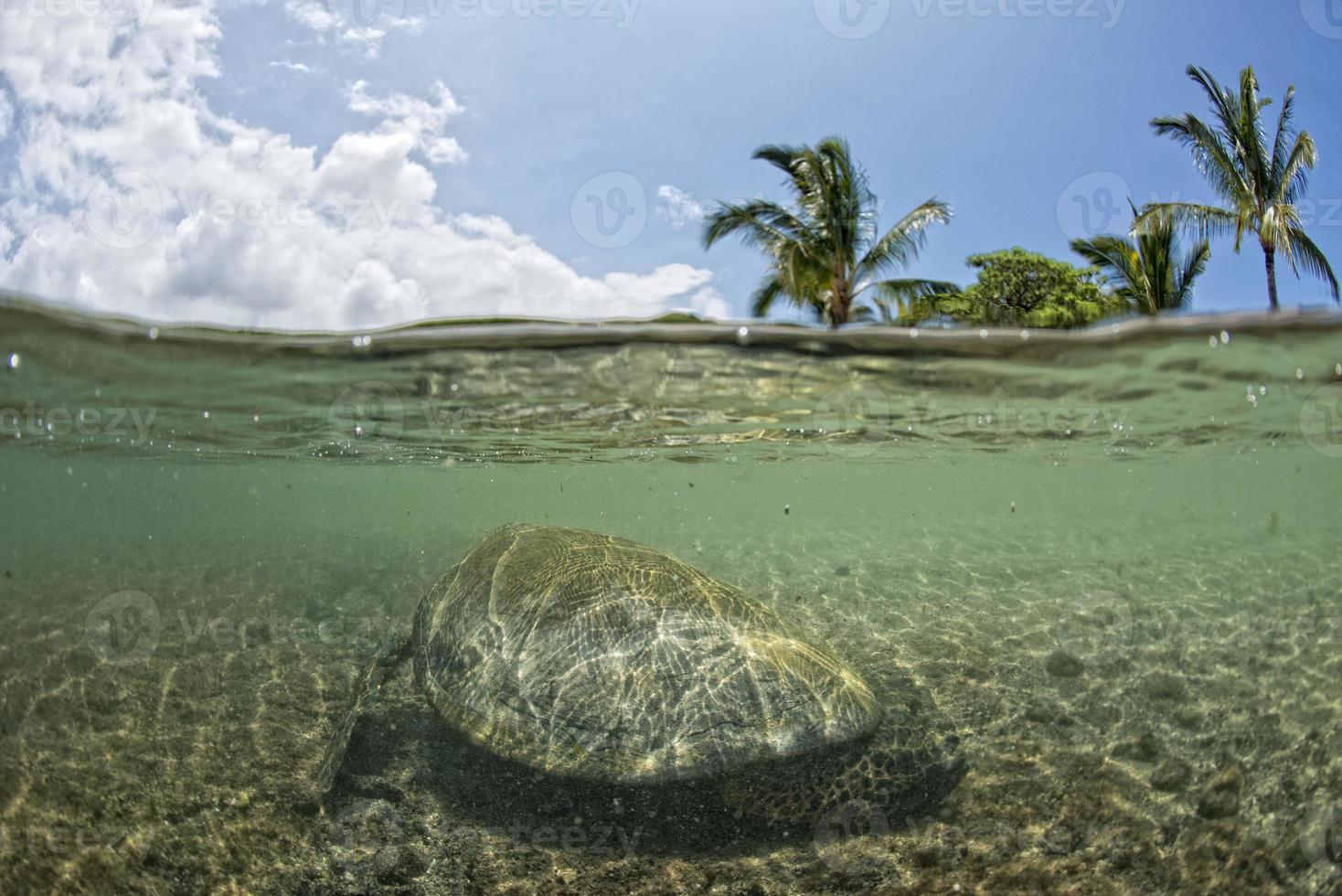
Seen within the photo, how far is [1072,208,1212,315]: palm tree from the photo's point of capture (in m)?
26.0

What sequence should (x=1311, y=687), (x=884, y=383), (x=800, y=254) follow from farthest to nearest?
(x=800, y=254)
(x=884, y=383)
(x=1311, y=687)

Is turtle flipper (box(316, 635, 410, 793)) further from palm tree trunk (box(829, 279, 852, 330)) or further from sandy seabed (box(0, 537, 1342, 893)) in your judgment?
palm tree trunk (box(829, 279, 852, 330))

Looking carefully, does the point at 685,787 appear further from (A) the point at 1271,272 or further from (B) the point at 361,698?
(A) the point at 1271,272

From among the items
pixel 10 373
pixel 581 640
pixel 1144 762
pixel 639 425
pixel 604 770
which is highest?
pixel 10 373

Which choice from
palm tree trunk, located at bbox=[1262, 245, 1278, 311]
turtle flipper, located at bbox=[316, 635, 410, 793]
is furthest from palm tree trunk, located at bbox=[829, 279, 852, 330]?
turtle flipper, located at bbox=[316, 635, 410, 793]

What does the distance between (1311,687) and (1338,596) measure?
4.74m

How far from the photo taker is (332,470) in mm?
20203

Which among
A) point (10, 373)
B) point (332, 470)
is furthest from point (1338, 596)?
point (332, 470)

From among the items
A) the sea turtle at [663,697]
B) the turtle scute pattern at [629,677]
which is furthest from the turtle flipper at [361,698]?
the turtle scute pattern at [629,677]

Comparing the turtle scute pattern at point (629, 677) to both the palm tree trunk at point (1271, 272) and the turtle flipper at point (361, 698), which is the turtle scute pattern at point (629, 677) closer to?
the turtle flipper at point (361, 698)

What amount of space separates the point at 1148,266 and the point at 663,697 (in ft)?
93.2

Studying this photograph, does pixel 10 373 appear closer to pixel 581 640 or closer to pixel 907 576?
pixel 581 640

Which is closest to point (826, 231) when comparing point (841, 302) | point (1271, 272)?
point (841, 302)

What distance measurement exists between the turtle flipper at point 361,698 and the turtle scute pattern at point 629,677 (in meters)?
0.46
